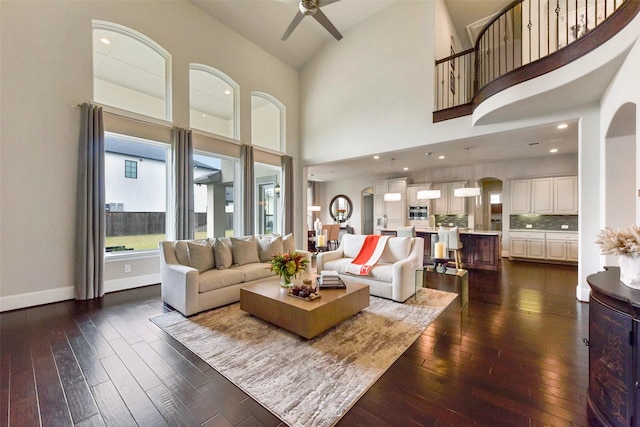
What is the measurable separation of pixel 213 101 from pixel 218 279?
435 centimetres

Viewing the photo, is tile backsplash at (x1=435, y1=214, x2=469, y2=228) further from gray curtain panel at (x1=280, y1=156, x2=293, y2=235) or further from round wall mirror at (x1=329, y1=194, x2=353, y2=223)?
gray curtain panel at (x1=280, y1=156, x2=293, y2=235)

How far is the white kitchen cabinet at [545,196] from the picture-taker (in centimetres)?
669

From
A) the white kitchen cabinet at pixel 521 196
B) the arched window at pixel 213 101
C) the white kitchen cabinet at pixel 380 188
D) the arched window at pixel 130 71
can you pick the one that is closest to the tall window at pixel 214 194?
the arched window at pixel 213 101

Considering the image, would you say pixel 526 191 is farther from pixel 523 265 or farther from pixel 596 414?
pixel 596 414

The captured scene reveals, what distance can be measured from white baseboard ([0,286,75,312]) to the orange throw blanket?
4213mm

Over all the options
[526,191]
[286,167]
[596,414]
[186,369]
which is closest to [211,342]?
[186,369]

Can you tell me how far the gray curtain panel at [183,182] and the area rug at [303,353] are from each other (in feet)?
6.72

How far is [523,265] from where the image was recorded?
21.7 ft

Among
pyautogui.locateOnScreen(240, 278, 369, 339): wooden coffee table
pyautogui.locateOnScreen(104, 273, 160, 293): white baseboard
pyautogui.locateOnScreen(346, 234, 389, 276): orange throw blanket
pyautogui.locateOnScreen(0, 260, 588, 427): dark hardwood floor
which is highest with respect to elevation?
pyautogui.locateOnScreen(346, 234, 389, 276): orange throw blanket

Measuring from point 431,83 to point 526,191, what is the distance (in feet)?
14.6

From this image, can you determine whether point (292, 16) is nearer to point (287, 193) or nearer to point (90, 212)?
point (287, 193)

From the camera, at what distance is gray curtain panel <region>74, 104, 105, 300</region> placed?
3.92m

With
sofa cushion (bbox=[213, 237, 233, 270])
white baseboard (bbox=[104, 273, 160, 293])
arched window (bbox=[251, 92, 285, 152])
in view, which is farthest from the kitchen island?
white baseboard (bbox=[104, 273, 160, 293])

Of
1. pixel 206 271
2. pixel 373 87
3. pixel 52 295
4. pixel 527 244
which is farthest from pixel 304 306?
pixel 527 244
